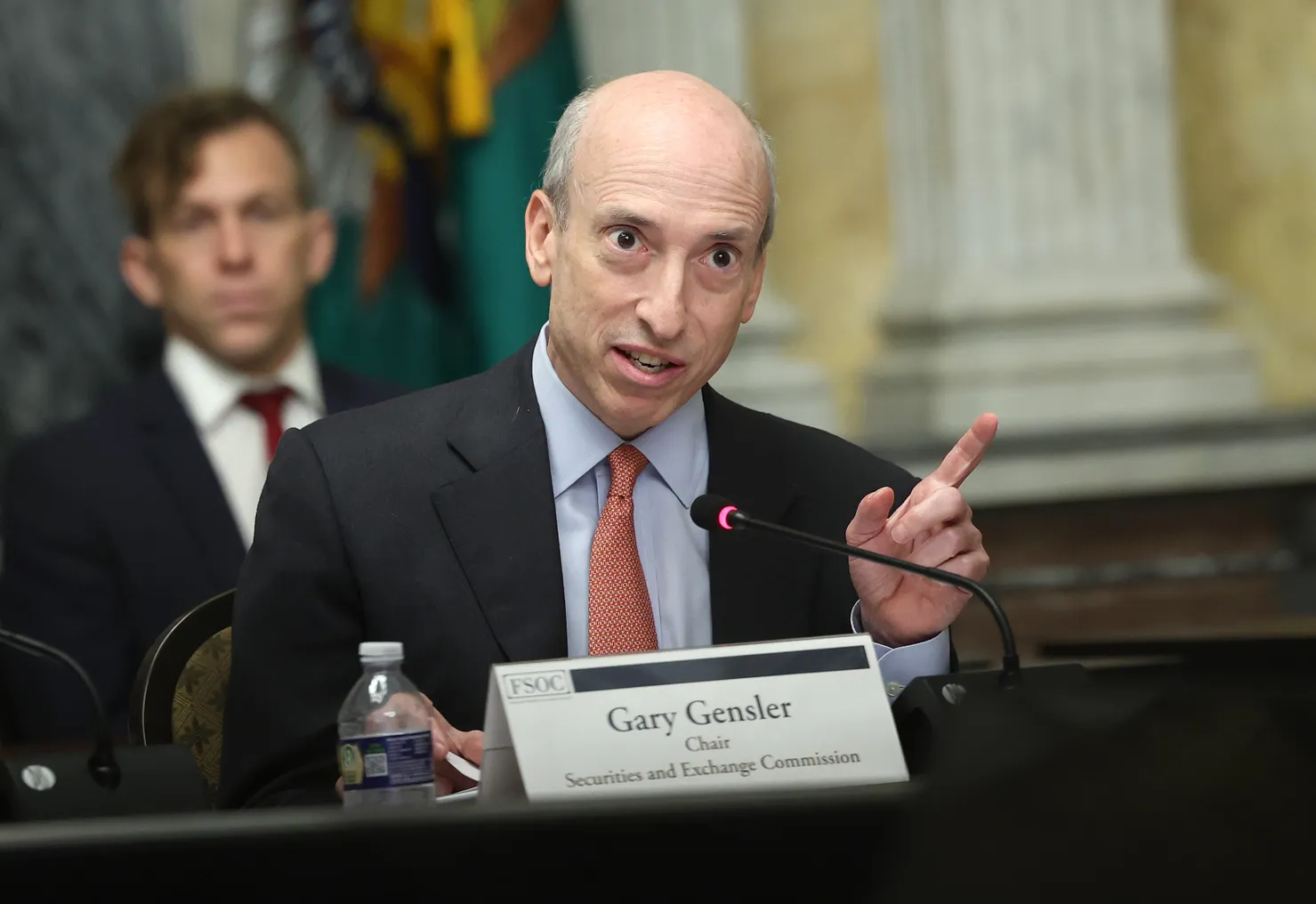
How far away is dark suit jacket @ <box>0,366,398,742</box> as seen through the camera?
329 cm

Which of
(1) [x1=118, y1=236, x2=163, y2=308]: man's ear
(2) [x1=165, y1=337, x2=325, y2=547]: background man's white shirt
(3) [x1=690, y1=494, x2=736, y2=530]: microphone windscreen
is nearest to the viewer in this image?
(3) [x1=690, y1=494, x2=736, y2=530]: microphone windscreen

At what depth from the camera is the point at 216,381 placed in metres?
3.60

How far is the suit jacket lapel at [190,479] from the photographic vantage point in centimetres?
336

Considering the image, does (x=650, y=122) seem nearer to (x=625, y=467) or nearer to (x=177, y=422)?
(x=625, y=467)

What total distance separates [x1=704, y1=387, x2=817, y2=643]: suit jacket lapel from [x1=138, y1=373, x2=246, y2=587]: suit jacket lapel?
4.62ft

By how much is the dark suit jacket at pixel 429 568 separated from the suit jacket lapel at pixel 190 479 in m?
1.26

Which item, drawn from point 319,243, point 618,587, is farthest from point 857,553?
point 319,243

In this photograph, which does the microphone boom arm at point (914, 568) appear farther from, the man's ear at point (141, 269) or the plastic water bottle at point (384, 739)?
the man's ear at point (141, 269)

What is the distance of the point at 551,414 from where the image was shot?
2193mm

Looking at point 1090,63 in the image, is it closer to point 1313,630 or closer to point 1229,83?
point 1229,83

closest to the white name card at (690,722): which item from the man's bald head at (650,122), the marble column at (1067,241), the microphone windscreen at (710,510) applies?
the microphone windscreen at (710,510)

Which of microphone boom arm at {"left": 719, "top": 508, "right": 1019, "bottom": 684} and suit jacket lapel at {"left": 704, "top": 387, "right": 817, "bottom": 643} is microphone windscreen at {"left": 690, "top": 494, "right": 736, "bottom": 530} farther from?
suit jacket lapel at {"left": 704, "top": 387, "right": 817, "bottom": 643}

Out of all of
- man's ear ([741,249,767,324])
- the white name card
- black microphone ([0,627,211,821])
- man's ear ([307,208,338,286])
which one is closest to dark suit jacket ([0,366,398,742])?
man's ear ([307,208,338,286])

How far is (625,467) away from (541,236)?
34 centimetres
